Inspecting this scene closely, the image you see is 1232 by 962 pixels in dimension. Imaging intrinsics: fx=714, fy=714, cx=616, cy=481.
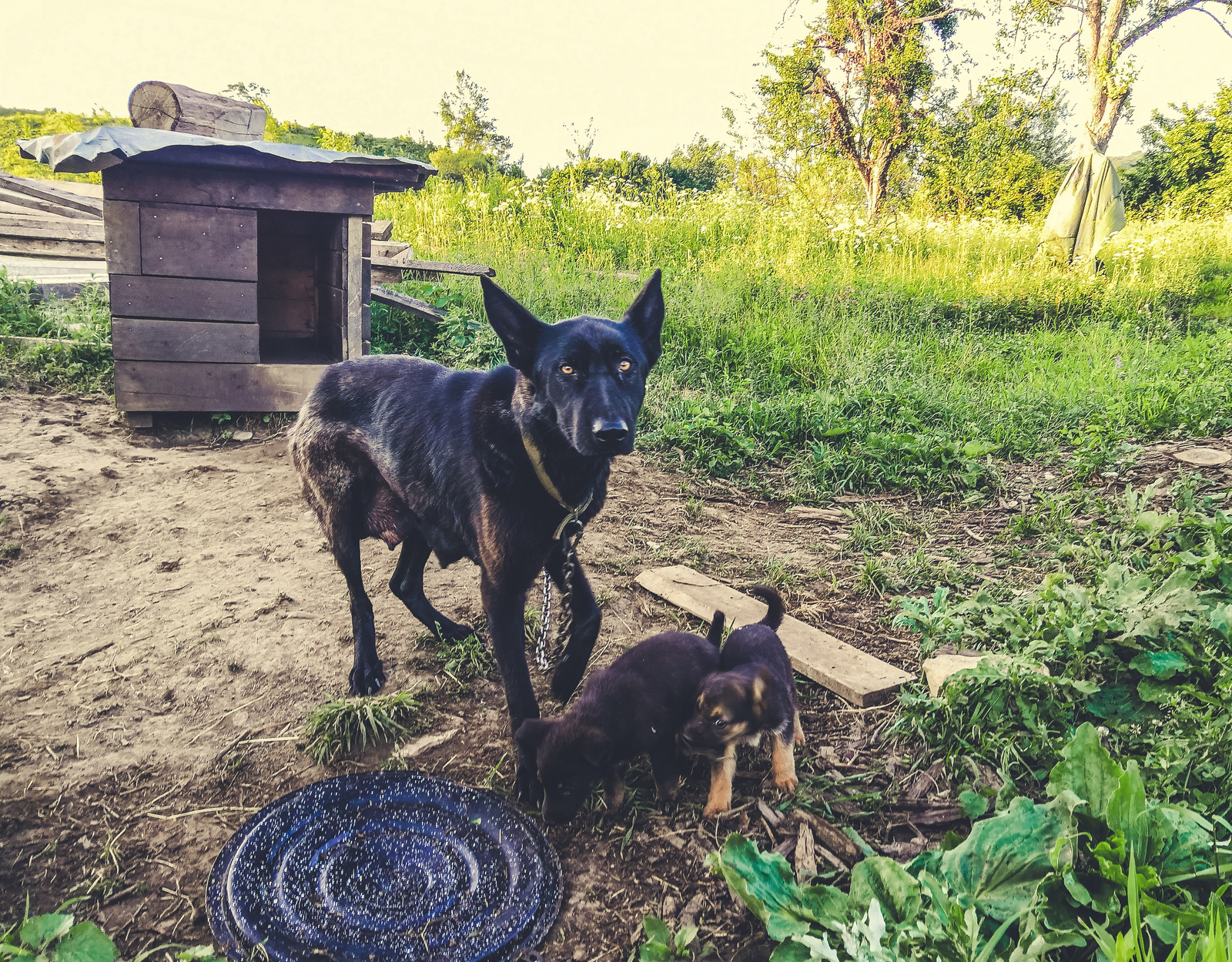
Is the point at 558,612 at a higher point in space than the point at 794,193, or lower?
lower

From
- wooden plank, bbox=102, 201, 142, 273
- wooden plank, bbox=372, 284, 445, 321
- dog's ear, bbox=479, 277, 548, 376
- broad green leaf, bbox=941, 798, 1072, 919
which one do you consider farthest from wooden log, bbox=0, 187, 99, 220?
broad green leaf, bbox=941, 798, 1072, 919

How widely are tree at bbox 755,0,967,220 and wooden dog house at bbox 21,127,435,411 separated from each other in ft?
63.6

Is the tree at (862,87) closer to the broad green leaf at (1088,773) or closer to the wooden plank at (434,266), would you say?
the wooden plank at (434,266)

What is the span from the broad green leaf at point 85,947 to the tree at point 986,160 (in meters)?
26.2

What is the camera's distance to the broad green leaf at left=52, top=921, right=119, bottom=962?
1563 mm

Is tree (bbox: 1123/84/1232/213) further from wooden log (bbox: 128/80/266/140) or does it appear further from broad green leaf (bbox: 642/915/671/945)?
broad green leaf (bbox: 642/915/671/945)

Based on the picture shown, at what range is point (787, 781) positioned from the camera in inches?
91.8

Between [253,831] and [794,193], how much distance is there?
16713mm

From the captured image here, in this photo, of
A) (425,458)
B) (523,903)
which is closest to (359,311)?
(425,458)

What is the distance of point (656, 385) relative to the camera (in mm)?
6785

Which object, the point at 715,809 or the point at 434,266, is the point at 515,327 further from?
the point at 434,266

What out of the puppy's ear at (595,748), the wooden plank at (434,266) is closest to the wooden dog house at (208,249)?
the wooden plank at (434,266)

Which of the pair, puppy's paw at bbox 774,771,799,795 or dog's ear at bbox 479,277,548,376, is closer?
puppy's paw at bbox 774,771,799,795

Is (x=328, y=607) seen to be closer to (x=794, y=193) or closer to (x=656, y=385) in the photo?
(x=656, y=385)
